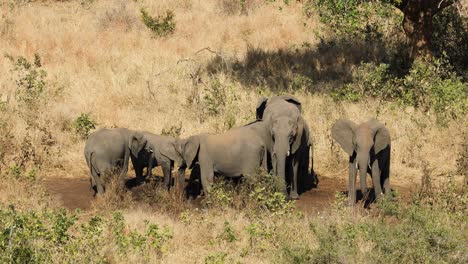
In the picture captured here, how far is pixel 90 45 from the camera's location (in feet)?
73.6

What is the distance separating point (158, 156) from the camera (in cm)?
1397

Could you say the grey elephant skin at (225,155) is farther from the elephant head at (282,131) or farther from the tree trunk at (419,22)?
the tree trunk at (419,22)

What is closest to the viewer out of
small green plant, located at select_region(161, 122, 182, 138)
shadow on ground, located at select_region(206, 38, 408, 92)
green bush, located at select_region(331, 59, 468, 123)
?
small green plant, located at select_region(161, 122, 182, 138)

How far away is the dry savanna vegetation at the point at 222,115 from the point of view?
10.0m

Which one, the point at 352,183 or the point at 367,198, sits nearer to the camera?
the point at 352,183

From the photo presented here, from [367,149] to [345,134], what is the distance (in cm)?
65

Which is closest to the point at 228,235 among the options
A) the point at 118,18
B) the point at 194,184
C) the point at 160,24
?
the point at 194,184

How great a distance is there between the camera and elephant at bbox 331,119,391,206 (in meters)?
12.1

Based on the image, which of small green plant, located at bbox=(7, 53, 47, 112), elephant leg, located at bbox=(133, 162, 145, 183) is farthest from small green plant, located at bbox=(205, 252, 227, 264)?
small green plant, located at bbox=(7, 53, 47, 112)

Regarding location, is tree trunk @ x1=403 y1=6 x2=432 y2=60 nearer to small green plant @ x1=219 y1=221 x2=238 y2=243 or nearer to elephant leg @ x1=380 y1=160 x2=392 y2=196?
elephant leg @ x1=380 y1=160 x2=392 y2=196

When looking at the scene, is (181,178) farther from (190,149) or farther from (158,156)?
(158,156)

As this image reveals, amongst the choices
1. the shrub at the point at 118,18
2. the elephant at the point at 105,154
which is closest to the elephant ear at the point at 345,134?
the elephant at the point at 105,154

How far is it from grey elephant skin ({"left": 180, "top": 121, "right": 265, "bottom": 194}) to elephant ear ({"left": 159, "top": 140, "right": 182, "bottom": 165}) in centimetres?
27

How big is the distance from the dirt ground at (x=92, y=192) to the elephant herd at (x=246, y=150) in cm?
27
